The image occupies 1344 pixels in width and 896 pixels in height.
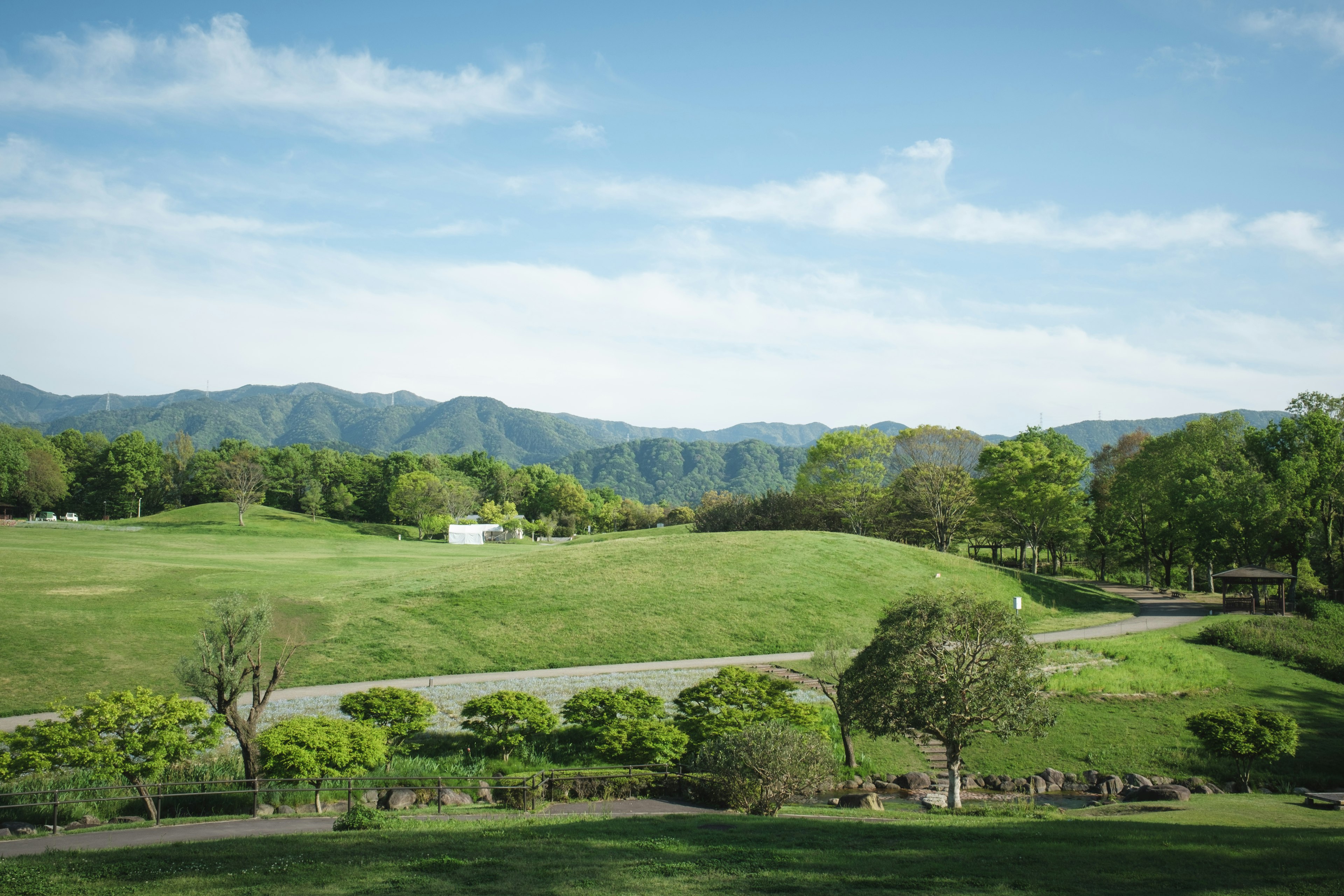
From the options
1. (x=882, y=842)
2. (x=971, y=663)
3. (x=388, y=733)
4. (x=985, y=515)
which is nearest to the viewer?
(x=882, y=842)

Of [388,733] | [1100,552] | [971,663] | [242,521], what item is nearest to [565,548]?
[388,733]

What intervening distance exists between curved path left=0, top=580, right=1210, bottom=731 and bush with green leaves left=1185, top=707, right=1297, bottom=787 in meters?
12.8

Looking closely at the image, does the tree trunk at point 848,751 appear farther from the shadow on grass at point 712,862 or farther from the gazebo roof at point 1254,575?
the gazebo roof at point 1254,575

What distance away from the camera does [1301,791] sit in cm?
2291

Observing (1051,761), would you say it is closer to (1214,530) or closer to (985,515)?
(1214,530)

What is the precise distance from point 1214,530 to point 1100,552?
26811 mm

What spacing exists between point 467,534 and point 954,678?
274 ft

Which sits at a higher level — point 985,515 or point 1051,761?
point 985,515

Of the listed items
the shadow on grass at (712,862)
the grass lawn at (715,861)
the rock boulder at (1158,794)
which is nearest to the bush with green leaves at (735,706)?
the grass lawn at (715,861)

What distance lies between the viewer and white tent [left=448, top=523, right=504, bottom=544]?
9406 cm

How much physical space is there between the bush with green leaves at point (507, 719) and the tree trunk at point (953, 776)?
11.0 m

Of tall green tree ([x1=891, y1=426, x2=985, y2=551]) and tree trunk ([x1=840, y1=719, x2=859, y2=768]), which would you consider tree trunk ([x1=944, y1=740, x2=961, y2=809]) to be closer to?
tree trunk ([x1=840, y1=719, x2=859, y2=768])

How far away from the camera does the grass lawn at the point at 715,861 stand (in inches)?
383

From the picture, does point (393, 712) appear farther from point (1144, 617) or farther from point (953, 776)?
point (1144, 617)
